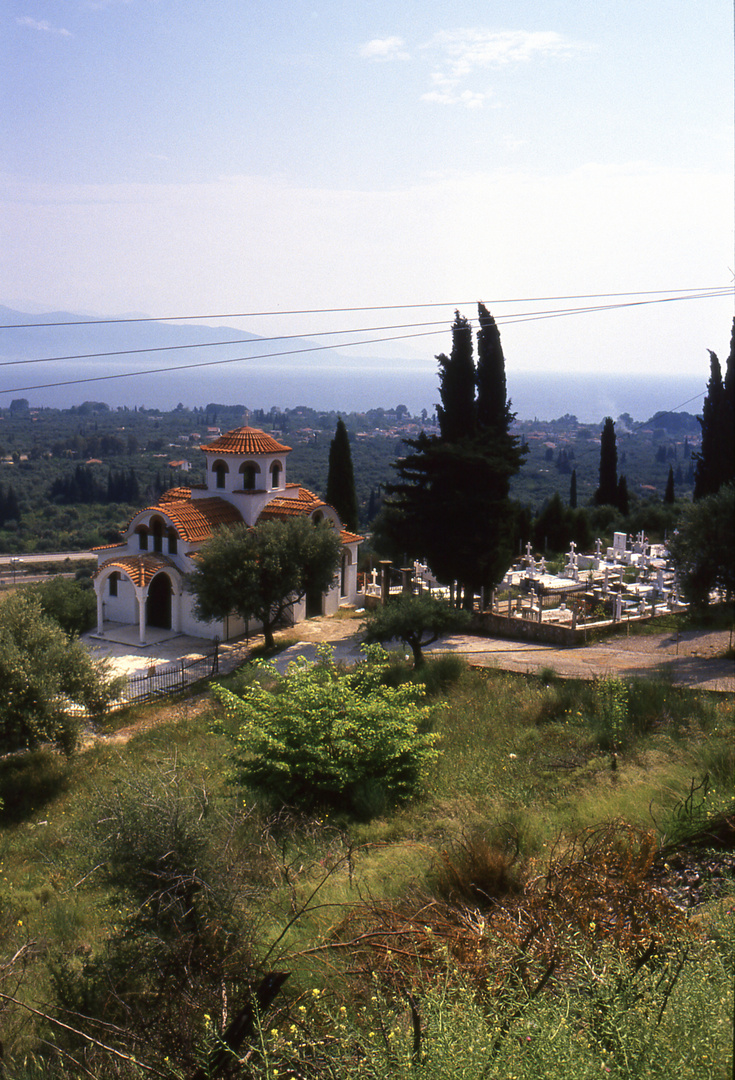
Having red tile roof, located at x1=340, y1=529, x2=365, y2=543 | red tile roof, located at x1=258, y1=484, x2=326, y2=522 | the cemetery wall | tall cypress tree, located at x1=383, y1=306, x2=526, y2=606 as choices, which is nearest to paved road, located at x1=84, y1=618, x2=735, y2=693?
the cemetery wall

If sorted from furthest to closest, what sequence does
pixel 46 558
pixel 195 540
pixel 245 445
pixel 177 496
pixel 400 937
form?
1. pixel 46 558
2. pixel 177 496
3. pixel 245 445
4. pixel 195 540
5. pixel 400 937

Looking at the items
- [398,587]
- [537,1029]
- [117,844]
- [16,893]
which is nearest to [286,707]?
[16,893]

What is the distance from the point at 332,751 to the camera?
9.15 metres

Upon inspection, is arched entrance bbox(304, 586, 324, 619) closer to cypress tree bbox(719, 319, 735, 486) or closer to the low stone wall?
the low stone wall

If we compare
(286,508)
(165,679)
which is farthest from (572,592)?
(165,679)

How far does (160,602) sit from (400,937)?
786 inches

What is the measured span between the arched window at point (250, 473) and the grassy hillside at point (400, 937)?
16.7 m

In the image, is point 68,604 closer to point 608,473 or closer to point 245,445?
point 245,445

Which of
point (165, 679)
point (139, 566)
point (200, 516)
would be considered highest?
point (200, 516)

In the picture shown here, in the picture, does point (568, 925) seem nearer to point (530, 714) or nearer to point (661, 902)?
point (661, 902)

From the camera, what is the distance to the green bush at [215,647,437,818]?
8805 millimetres

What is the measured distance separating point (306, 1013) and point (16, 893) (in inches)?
230

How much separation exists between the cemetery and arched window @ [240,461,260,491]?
491 cm

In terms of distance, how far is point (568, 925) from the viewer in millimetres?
4348
